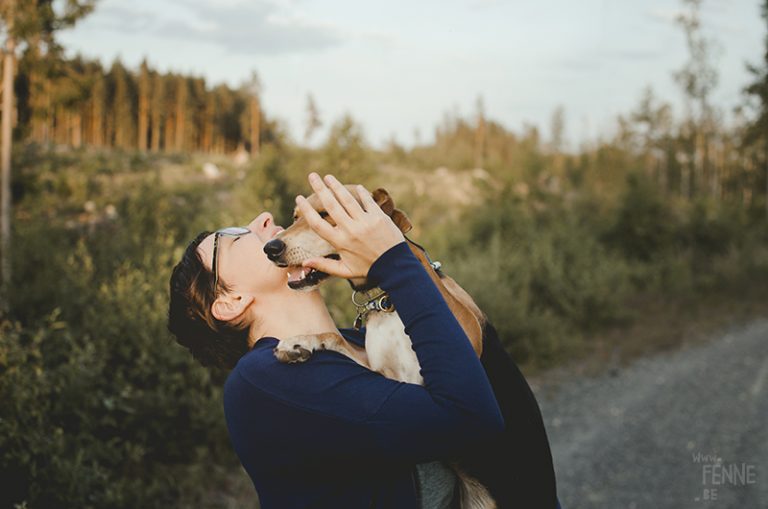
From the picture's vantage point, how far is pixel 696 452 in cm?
735

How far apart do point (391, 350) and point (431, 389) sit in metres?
0.58

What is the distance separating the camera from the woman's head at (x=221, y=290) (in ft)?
6.74

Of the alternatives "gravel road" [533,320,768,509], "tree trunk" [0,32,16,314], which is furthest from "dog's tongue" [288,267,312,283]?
"tree trunk" [0,32,16,314]

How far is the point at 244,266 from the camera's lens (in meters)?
2.06

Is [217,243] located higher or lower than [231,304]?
higher

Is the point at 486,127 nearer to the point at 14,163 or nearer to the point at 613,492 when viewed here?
the point at 14,163

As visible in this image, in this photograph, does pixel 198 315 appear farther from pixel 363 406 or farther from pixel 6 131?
pixel 6 131

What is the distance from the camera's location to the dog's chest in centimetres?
198

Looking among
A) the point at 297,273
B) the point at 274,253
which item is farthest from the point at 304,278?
the point at 274,253

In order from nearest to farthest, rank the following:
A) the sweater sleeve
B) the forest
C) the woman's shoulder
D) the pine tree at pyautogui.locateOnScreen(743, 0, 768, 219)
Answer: the sweater sleeve < the woman's shoulder < the forest < the pine tree at pyautogui.locateOnScreen(743, 0, 768, 219)

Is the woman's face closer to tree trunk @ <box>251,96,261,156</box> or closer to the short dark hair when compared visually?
the short dark hair

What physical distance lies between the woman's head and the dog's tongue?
0.02 metres

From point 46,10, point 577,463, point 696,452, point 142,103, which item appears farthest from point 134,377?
point 142,103

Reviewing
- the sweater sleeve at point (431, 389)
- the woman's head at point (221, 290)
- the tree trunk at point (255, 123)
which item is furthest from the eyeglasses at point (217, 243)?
the tree trunk at point (255, 123)
